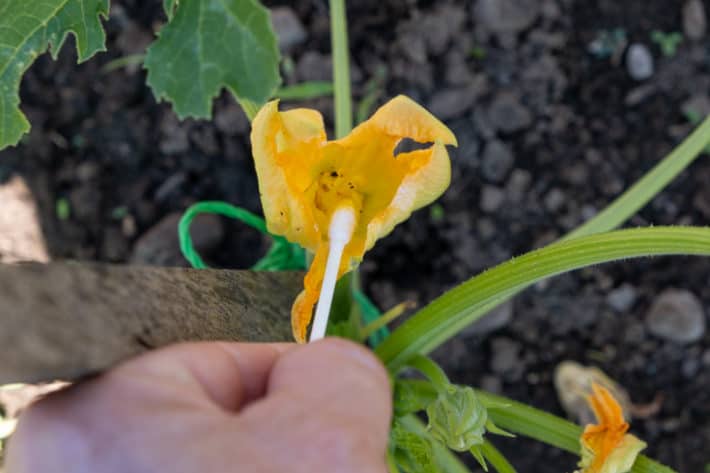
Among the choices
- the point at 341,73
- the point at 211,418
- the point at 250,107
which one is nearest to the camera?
the point at 211,418

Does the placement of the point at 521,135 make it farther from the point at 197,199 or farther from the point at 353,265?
the point at 353,265

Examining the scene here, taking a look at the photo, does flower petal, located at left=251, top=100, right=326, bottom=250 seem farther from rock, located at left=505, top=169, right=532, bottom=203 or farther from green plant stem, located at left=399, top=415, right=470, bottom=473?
rock, located at left=505, top=169, right=532, bottom=203

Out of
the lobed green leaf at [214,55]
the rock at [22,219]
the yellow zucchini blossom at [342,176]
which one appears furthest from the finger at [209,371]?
the rock at [22,219]

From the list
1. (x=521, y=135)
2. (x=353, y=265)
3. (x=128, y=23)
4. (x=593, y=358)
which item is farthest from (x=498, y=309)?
(x=128, y=23)

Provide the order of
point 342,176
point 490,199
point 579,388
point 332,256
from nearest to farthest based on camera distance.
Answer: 1. point 332,256
2. point 342,176
3. point 579,388
4. point 490,199

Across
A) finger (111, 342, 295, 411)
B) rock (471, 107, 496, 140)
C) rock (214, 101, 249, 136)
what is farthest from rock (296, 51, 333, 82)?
finger (111, 342, 295, 411)

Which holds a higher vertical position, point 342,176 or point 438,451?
point 342,176

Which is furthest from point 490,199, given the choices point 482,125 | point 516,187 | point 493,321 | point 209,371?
point 209,371

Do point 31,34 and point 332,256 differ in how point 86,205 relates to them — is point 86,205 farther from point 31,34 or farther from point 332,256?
point 332,256
